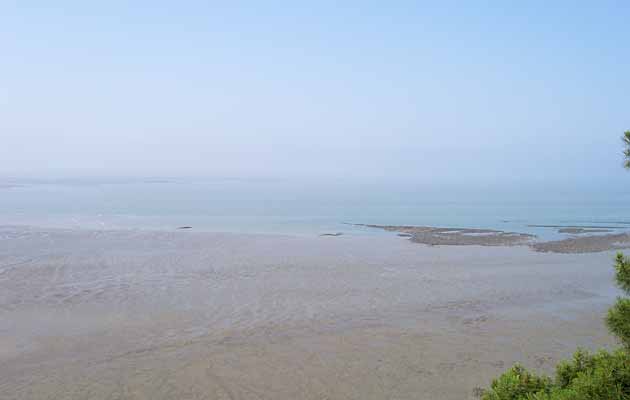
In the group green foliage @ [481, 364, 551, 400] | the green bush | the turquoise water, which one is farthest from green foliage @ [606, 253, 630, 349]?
the turquoise water

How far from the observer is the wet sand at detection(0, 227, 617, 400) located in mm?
12281

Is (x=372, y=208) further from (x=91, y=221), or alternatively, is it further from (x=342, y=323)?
(x=342, y=323)

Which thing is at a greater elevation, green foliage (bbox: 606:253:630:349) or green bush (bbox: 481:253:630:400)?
green foliage (bbox: 606:253:630:349)

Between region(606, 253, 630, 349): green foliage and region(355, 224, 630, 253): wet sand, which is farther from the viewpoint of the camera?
region(355, 224, 630, 253): wet sand

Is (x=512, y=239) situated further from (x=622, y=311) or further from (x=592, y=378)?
(x=592, y=378)

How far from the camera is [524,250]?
3259cm

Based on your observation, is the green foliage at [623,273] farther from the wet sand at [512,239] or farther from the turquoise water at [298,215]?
the turquoise water at [298,215]

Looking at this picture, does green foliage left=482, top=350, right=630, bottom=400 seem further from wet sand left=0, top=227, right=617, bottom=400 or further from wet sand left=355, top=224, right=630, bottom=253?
wet sand left=355, top=224, right=630, bottom=253

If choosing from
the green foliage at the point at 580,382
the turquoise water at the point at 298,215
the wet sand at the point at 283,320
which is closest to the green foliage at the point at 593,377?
the green foliage at the point at 580,382

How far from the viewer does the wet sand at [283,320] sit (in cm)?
1228

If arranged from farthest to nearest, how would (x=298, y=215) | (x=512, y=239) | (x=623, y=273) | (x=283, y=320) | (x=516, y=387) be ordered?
1. (x=298, y=215)
2. (x=512, y=239)
3. (x=283, y=320)
4. (x=623, y=273)
5. (x=516, y=387)

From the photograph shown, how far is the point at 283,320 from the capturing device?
17391 millimetres

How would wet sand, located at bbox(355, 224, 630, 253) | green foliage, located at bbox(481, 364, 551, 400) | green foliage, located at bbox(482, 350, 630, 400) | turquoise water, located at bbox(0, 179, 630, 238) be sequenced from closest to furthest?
green foliage, located at bbox(482, 350, 630, 400) < green foliage, located at bbox(481, 364, 551, 400) < wet sand, located at bbox(355, 224, 630, 253) < turquoise water, located at bbox(0, 179, 630, 238)

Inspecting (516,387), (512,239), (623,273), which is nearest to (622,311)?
(623,273)
